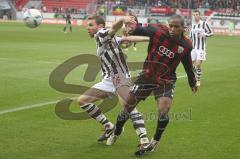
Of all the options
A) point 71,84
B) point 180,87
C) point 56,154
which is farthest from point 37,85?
point 56,154

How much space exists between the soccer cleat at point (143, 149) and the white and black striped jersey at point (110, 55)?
1303mm

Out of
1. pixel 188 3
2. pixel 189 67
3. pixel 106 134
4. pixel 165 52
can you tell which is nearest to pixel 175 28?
pixel 165 52

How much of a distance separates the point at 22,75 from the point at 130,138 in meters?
8.70

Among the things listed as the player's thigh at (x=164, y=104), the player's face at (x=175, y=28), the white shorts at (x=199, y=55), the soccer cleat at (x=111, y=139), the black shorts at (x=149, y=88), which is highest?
the player's face at (x=175, y=28)

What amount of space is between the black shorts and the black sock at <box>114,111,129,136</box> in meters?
0.37

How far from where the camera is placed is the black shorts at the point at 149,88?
8.32 metres

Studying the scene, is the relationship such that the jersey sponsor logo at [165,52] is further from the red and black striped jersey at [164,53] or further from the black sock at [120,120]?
the black sock at [120,120]

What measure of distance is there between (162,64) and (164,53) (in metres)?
0.19

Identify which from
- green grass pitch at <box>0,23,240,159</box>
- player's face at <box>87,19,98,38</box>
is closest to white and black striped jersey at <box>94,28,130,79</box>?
player's face at <box>87,19,98,38</box>

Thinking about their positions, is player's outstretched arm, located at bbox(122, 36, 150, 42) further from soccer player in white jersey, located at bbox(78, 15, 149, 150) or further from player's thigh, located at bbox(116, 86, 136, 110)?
player's thigh, located at bbox(116, 86, 136, 110)

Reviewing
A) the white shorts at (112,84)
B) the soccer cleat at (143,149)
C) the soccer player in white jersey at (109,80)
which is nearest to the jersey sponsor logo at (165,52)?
the soccer player in white jersey at (109,80)

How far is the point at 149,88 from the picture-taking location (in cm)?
849

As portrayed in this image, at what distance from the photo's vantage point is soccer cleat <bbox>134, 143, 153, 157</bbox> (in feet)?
26.6

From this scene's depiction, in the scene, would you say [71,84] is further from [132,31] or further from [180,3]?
[180,3]
